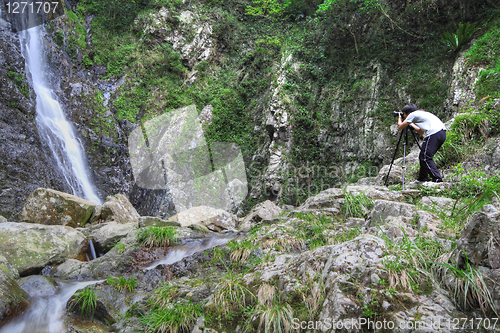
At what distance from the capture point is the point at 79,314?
348 cm

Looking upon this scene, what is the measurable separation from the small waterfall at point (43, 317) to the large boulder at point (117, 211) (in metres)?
4.04

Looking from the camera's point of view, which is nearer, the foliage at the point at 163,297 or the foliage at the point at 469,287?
the foliage at the point at 469,287

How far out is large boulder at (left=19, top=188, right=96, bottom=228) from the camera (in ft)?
23.1

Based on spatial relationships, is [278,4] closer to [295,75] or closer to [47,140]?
[295,75]

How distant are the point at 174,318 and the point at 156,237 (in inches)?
125

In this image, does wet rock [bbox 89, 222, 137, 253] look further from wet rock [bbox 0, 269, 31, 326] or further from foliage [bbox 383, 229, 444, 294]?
foliage [bbox 383, 229, 444, 294]

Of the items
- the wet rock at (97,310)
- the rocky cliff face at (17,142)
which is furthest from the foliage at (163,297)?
the rocky cliff face at (17,142)

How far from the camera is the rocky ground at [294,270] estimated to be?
1.87 metres

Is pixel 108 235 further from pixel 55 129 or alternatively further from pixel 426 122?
pixel 426 122

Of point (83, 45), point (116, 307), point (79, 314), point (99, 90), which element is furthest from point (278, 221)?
point (83, 45)

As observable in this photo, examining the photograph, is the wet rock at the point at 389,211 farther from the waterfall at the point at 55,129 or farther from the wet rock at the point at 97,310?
the waterfall at the point at 55,129

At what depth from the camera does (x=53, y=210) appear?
7156 mm

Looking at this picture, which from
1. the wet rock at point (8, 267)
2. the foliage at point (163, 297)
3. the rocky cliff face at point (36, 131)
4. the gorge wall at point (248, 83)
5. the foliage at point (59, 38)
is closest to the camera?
the foliage at point (163, 297)

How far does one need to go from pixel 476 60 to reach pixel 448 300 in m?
8.99
